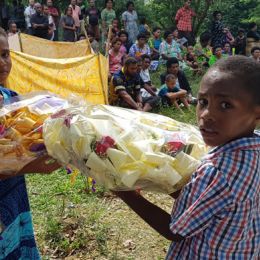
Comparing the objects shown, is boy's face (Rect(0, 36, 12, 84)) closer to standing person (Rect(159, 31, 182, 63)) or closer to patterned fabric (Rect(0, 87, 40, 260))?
patterned fabric (Rect(0, 87, 40, 260))

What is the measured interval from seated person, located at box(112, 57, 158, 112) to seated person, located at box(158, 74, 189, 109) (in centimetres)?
25

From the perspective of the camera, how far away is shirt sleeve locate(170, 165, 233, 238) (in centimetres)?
125

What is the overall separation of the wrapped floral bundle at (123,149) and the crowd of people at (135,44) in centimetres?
529

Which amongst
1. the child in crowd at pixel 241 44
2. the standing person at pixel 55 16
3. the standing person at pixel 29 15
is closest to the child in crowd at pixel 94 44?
the standing person at pixel 55 16

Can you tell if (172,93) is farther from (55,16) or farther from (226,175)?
(226,175)

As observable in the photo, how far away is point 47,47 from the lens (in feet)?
Answer: 20.9

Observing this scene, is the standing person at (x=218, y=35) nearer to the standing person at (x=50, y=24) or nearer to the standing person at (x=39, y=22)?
the standing person at (x=50, y=24)

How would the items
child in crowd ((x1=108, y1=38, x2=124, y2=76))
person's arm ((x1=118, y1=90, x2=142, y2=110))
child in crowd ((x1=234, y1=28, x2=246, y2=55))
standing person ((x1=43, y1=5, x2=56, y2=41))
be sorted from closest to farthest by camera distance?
1. person's arm ((x1=118, y1=90, x2=142, y2=110))
2. child in crowd ((x1=108, y1=38, x2=124, y2=76))
3. standing person ((x1=43, y1=5, x2=56, y2=41))
4. child in crowd ((x1=234, y1=28, x2=246, y2=55))

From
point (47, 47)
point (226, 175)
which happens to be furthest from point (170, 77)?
point (226, 175)

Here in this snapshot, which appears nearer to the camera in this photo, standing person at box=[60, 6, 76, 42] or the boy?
the boy

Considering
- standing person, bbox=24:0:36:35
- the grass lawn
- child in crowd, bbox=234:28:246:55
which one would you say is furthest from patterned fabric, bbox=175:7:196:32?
the grass lawn

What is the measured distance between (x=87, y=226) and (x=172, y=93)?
4346 mm

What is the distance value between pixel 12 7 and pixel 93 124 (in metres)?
12.0

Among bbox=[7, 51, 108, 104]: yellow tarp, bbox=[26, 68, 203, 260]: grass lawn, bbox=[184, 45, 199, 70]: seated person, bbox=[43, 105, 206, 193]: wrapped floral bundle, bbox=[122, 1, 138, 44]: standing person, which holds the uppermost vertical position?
bbox=[43, 105, 206, 193]: wrapped floral bundle
